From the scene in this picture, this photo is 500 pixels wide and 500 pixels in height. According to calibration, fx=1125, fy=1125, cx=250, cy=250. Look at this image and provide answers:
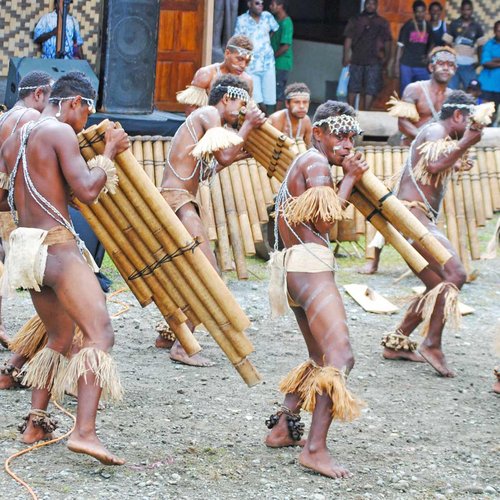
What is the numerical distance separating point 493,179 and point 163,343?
4.20 m

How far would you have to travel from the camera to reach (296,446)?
6227mm

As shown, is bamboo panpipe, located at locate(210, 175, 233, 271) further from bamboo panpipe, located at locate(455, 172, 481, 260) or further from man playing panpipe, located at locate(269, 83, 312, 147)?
bamboo panpipe, located at locate(455, 172, 481, 260)

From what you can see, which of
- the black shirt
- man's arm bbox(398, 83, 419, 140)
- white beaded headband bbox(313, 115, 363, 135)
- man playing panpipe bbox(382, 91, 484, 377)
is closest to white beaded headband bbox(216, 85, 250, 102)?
man playing panpipe bbox(382, 91, 484, 377)

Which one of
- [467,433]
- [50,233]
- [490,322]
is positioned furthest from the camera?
[490,322]

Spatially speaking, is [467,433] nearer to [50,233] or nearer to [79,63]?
[50,233]

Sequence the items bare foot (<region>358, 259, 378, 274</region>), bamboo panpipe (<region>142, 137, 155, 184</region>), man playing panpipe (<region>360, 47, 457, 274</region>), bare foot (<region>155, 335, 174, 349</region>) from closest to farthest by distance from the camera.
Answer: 1. bare foot (<region>155, 335, 174, 349</region>)
2. bamboo panpipe (<region>142, 137, 155, 184</region>)
3. man playing panpipe (<region>360, 47, 457, 274</region>)
4. bare foot (<region>358, 259, 378, 274</region>)

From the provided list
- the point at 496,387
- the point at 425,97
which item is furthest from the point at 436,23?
the point at 496,387

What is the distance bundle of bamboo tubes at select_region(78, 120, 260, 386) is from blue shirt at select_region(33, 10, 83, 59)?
7.66 metres

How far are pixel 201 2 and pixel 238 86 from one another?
7100 mm

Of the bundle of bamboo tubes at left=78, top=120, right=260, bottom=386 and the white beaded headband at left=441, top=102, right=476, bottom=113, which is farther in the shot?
the white beaded headband at left=441, top=102, right=476, bottom=113

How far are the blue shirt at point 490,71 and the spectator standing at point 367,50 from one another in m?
1.36

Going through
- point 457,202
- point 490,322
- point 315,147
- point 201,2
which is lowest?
point 490,322

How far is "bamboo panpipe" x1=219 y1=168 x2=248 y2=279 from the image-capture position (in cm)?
978

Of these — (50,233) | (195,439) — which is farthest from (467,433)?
(50,233)
